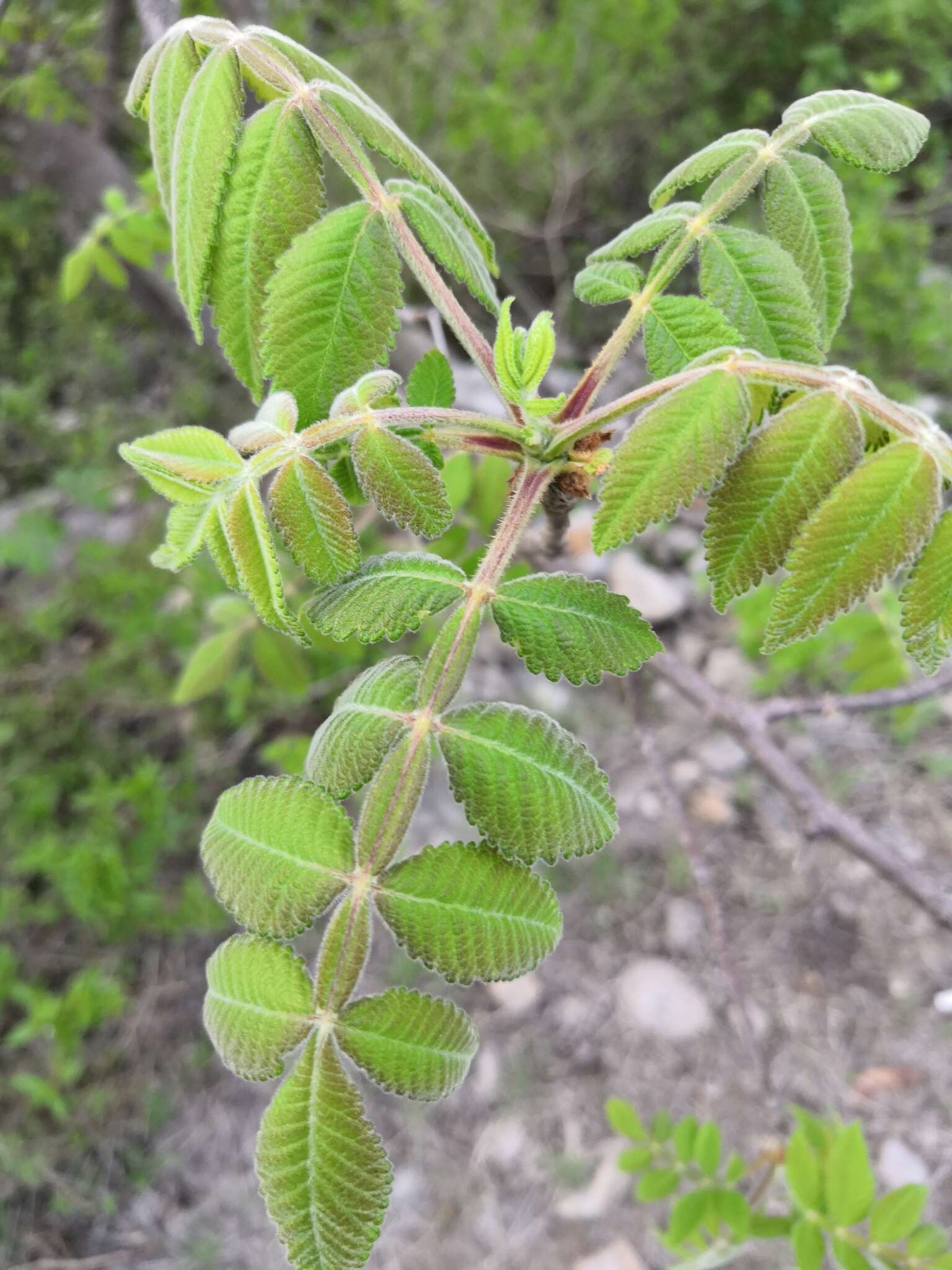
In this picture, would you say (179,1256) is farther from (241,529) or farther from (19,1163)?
(241,529)

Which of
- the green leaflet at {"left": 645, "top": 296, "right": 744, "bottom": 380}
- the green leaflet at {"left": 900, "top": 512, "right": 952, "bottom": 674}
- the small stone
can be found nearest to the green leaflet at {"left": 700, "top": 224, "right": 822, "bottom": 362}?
the green leaflet at {"left": 645, "top": 296, "right": 744, "bottom": 380}

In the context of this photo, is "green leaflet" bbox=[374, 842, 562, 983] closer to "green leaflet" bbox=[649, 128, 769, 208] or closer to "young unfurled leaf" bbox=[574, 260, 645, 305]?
"young unfurled leaf" bbox=[574, 260, 645, 305]

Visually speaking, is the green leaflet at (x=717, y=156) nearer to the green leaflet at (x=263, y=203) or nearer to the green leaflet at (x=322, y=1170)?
the green leaflet at (x=263, y=203)

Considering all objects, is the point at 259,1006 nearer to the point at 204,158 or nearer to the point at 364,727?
the point at 364,727

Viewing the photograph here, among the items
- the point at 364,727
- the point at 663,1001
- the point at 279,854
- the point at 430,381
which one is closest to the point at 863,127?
the point at 430,381

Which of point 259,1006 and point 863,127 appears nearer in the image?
point 259,1006

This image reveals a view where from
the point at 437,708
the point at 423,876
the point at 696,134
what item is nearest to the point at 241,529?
the point at 437,708
